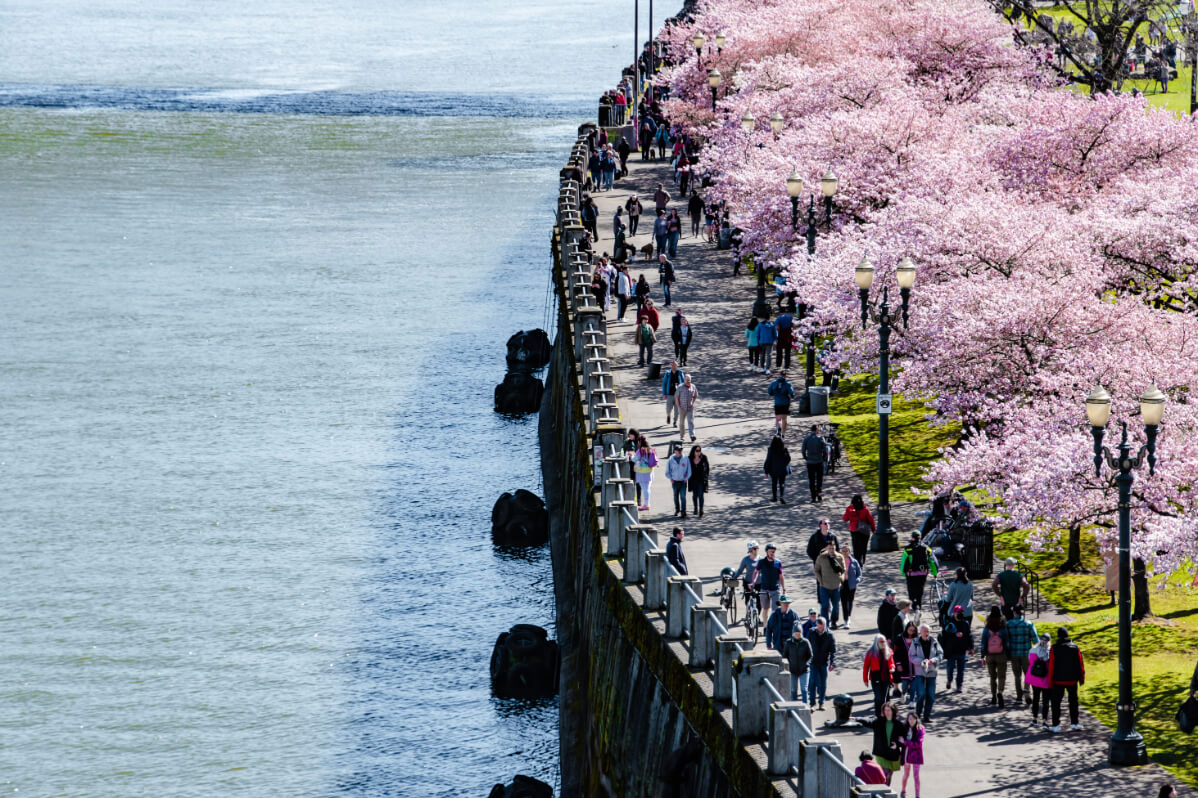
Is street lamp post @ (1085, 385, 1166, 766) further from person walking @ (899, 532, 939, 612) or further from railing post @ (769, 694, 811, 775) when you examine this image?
railing post @ (769, 694, 811, 775)

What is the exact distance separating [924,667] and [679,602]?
10.5 feet

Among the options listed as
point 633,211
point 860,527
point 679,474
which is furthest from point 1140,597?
point 633,211

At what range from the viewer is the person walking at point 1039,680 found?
21.3 m

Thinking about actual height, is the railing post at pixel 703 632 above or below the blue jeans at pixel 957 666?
above

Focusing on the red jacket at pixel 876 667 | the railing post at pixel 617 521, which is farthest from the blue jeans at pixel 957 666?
the railing post at pixel 617 521

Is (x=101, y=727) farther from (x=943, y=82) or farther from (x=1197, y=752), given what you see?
(x=943, y=82)

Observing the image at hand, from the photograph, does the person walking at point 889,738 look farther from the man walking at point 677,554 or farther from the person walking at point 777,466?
the person walking at point 777,466

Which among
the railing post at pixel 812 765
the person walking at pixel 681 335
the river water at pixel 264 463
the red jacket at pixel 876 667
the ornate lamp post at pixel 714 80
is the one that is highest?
the ornate lamp post at pixel 714 80

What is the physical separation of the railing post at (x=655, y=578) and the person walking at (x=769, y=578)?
1760 millimetres

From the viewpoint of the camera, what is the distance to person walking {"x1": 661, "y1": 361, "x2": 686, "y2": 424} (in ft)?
120

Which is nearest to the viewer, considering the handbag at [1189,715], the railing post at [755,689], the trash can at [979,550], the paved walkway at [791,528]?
the railing post at [755,689]

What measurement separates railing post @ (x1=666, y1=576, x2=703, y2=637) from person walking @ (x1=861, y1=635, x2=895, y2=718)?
2.32m

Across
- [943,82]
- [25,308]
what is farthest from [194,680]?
[25,308]

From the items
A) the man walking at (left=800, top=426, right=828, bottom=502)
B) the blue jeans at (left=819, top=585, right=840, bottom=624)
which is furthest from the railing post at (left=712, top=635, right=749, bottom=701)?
Answer: the man walking at (left=800, top=426, right=828, bottom=502)
